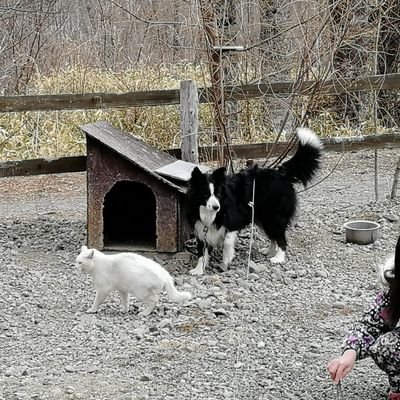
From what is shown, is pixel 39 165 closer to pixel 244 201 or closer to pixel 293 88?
pixel 244 201

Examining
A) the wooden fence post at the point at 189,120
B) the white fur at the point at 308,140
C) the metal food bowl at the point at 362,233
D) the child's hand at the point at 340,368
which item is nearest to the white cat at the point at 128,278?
the child's hand at the point at 340,368

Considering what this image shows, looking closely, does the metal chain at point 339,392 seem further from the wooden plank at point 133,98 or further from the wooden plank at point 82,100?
the wooden plank at point 82,100

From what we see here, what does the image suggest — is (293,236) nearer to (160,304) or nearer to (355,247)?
(355,247)

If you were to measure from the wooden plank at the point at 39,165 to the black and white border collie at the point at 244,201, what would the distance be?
1516 mm

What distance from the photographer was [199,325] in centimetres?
470

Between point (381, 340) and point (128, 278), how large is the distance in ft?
6.18

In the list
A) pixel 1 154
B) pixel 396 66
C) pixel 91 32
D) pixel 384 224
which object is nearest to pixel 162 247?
pixel 384 224

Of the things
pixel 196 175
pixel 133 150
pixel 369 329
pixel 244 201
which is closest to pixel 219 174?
pixel 196 175

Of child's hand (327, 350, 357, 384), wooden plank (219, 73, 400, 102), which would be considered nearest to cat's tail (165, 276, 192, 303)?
child's hand (327, 350, 357, 384)

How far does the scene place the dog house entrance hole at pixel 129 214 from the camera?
23.6 ft

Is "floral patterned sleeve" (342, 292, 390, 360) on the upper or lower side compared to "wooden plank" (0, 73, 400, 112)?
lower

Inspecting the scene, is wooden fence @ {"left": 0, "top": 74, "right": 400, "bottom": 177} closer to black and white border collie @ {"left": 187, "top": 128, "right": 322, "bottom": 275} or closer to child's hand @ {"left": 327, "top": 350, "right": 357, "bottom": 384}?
black and white border collie @ {"left": 187, "top": 128, "right": 322, "bottom": 275}

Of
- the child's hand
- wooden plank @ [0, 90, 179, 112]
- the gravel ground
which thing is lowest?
the gravel ground

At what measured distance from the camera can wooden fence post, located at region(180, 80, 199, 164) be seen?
7074 mm
